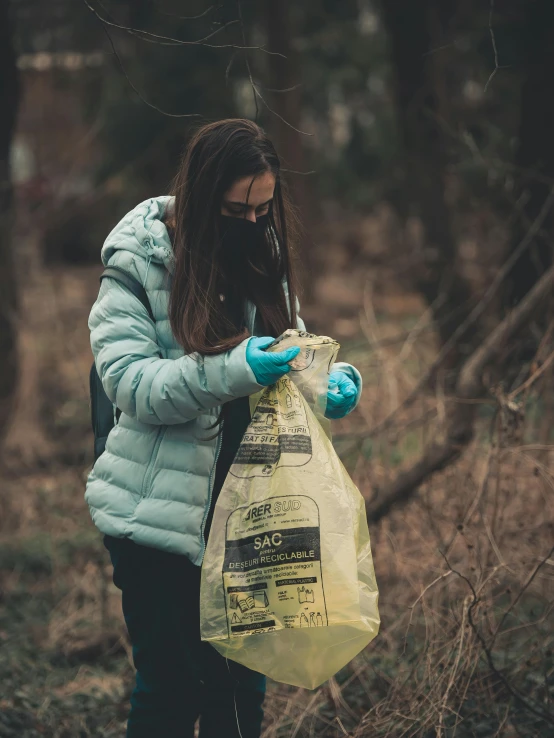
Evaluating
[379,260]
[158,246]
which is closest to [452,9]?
[158,246]

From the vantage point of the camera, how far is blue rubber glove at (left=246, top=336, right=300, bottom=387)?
6.67ft

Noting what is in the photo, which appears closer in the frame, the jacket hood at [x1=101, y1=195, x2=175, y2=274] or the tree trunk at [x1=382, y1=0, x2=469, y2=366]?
the jacket hood at [x1=101, y1=195, x2=175, y2=274]

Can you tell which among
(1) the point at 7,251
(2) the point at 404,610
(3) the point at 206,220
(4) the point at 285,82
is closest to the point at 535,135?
(2) the point at 404,610

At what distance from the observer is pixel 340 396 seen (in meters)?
2.32

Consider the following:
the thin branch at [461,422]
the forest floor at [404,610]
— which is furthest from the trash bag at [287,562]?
the thin branch at [461,422]

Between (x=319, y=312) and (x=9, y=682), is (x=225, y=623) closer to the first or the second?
(x=9, y=682)

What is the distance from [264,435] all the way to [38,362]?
301 inches

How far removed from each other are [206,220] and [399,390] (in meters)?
3.03

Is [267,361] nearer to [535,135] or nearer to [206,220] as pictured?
[206,220]

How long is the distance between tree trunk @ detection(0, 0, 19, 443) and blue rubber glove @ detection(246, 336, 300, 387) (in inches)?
173

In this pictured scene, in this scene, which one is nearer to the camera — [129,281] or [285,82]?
[129,281]

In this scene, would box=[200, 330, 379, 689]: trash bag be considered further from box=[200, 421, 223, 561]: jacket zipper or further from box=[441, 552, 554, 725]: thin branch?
box=[441, 552, 554, 725]: thin branch

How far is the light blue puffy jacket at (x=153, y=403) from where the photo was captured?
6.70 feet

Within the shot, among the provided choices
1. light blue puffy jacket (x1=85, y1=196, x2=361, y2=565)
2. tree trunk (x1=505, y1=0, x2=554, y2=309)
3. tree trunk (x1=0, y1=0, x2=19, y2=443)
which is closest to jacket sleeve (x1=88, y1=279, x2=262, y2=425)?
light blue puffy jacket (x1=85, y1=196, x2=361, y2=565)
